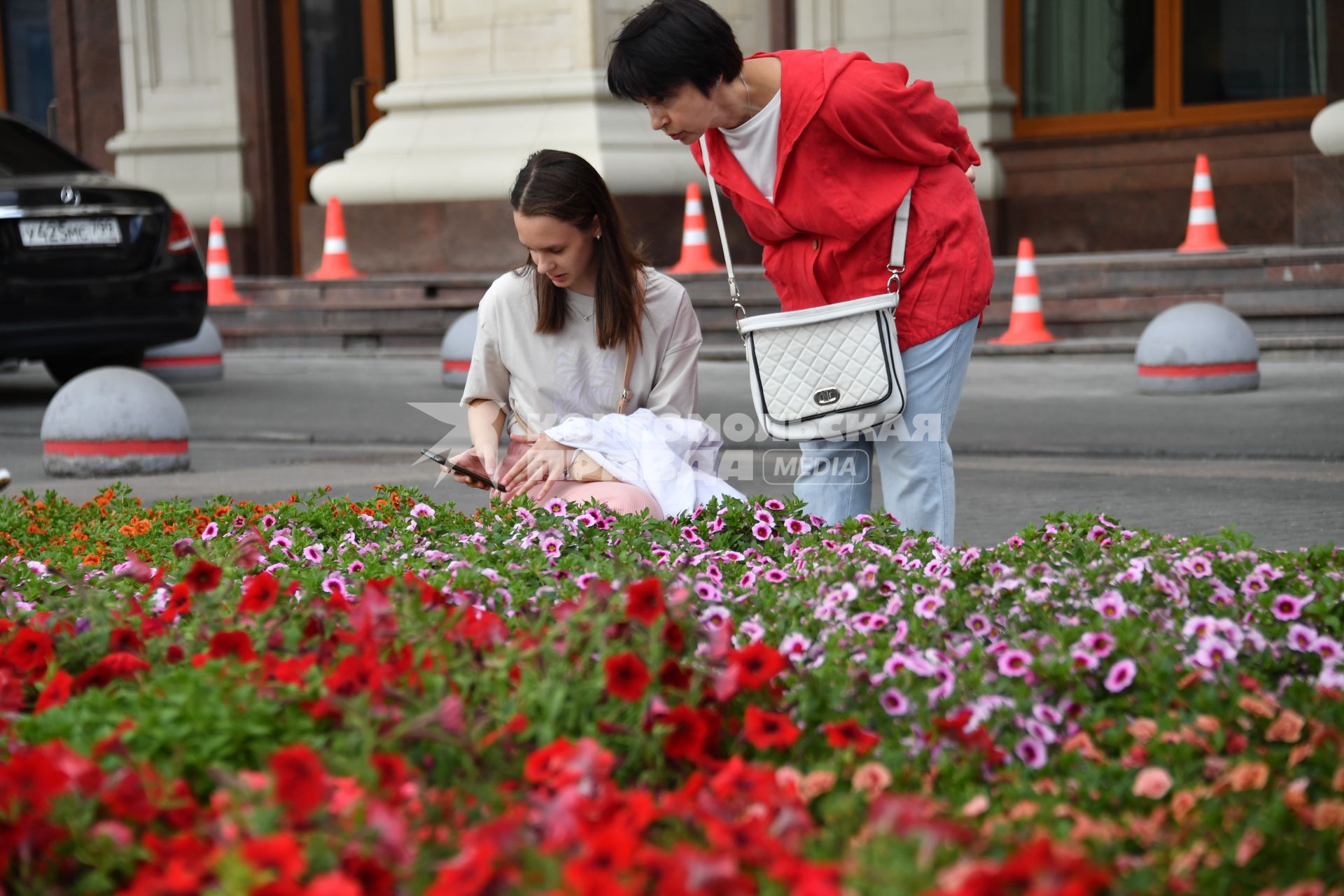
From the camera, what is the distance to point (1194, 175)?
1303 centimetres

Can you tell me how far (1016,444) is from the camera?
7.60 meters

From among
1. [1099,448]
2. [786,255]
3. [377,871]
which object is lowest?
[1099,448]

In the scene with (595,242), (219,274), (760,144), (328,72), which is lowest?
(219,274)

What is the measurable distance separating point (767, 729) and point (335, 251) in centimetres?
1242

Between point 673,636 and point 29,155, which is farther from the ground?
point 29,155

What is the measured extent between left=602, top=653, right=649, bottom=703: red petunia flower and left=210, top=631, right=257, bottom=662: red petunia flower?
62 centimetres

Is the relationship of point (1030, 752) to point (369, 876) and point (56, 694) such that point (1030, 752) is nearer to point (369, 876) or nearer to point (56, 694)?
point (369, 876)

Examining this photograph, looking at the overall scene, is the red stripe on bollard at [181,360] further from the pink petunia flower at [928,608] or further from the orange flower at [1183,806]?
the orange flower at [1183,806]

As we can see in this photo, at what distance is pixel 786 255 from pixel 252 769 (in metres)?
2.16

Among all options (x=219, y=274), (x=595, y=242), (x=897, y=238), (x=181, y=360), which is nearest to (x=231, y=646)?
(x=897, y=238)

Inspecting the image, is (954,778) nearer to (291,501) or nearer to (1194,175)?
(291,501)

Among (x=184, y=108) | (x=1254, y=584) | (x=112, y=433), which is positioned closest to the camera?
(x=1254, y=584)

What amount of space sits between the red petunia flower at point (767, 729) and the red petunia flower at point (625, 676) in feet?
0.49

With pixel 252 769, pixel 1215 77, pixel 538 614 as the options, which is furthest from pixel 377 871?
pixel 1215 77
